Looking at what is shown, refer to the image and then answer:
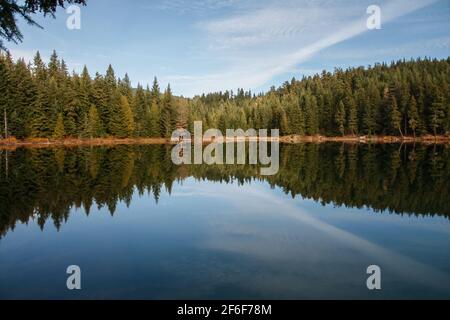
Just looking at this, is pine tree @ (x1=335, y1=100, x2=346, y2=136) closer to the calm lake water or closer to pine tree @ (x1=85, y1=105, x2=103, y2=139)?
pine tree @ (x1=85, y1=105, x2=103, y2=139)

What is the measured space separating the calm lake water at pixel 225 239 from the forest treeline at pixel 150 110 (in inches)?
1711

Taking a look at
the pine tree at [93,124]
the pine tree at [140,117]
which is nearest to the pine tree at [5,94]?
the pine tree at [93,124]

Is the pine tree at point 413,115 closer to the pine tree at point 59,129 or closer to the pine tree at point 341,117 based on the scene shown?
the pine tree at point 341,117

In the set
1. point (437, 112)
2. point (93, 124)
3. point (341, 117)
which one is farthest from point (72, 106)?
point (437, 112)

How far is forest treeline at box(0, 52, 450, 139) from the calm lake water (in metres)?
43.5

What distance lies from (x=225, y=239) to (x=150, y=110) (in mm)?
79331

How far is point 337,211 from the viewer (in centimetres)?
1532

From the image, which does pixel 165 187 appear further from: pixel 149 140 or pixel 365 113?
pixel 365 113

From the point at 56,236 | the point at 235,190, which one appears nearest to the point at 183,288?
the point at 56,236

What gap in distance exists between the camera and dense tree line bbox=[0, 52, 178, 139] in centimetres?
6431

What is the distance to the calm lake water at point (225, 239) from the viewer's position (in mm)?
7867
